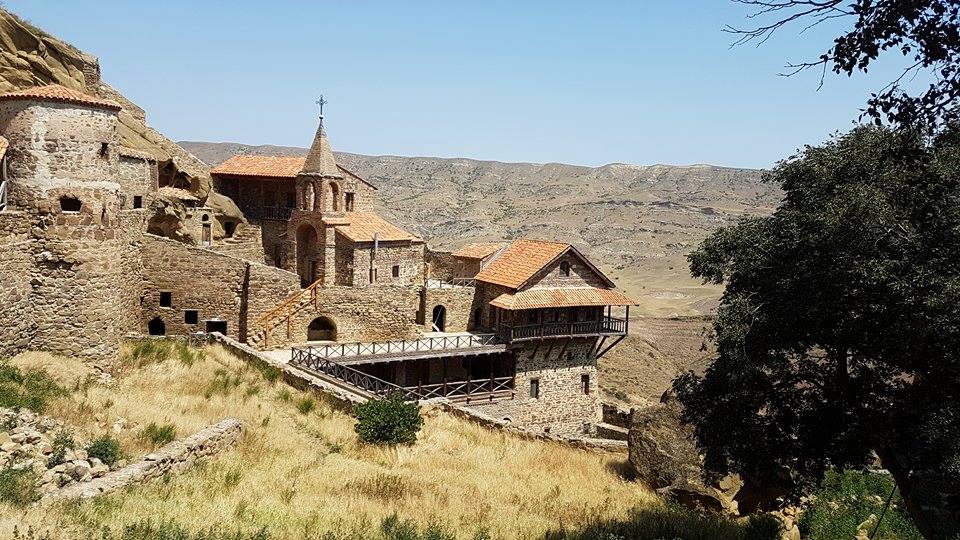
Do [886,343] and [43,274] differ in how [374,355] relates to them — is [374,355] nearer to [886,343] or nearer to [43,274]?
[43,274]

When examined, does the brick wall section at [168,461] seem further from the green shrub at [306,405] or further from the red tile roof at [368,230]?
the red tile roof at [368,230]

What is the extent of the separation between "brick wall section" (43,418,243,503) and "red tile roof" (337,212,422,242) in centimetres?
1784

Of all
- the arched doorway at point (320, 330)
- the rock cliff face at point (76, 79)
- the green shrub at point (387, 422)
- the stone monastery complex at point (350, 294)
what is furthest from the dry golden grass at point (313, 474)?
the rock cliff face at point (76, 79)

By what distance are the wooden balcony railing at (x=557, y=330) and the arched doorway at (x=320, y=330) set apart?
8121mm

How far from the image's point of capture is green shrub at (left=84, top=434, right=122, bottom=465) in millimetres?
13336

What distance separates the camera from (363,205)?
42.1m

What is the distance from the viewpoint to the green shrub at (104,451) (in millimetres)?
13336

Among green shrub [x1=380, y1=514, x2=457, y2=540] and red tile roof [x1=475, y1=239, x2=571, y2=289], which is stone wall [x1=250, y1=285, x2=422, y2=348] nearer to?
red tile roof [x1=475, y1=239, x2=571, y2=289]

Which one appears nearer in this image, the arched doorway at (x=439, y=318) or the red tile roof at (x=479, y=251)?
the arched doorway at (x=439, y=318)

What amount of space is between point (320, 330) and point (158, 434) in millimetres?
18994

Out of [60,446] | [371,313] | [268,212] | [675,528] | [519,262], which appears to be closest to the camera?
[60,446]

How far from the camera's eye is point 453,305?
35.4 metres

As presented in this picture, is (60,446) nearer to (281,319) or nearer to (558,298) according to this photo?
(281,319)

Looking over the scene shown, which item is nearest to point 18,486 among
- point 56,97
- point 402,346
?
point 56,97
